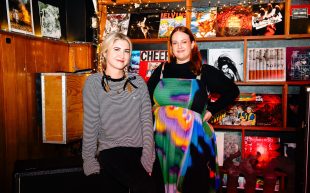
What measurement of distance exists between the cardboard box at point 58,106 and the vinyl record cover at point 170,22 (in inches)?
45.9

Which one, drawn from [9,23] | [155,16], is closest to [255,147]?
[155,16]

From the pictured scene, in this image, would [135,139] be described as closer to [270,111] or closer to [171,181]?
[171,181]

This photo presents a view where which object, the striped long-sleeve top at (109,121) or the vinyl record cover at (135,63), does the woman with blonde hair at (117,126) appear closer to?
the striped long-sleeve top at (109,121)

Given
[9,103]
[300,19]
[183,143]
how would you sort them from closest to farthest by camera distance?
1. [183,143]
2. [9,103]
3. [300,19]

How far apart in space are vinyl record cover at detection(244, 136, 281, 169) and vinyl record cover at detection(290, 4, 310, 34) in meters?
1.23

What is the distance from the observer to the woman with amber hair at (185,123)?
2.01 meters

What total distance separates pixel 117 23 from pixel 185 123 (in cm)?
203

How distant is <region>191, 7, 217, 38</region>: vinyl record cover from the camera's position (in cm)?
332

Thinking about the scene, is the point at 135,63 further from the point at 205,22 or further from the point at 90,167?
the point at 90,167

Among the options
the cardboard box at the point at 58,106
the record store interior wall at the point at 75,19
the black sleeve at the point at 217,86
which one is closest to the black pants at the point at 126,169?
the black sleeve at the point at 217,86

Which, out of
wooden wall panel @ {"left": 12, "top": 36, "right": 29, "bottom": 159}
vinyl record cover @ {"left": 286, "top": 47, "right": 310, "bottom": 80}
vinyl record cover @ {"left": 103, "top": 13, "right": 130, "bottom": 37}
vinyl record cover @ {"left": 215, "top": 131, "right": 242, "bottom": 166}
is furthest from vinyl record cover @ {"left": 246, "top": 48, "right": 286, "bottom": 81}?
wooden wall panel @ {"left": 12, "top": 36, "right": 29, "bottom": 159}

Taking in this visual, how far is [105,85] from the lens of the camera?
1733mm

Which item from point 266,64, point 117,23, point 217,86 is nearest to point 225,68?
point 266,64

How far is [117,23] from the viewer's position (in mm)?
3582
